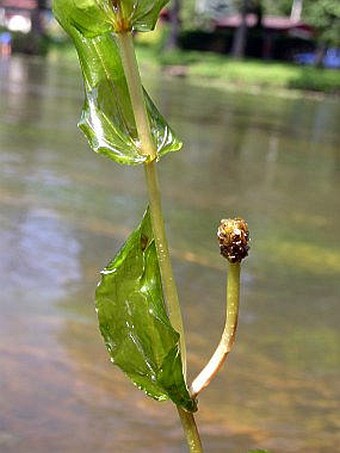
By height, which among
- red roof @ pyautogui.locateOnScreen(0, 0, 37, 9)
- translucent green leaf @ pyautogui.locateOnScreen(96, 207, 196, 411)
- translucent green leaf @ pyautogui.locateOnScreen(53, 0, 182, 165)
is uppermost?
translucent green leaf @ pyautogui.locateOnScreen(53, 0, 182, 165)

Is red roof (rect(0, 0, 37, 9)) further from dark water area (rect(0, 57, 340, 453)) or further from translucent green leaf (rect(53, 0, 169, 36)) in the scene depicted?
translucent green leaf (rect(53, 0, 169, 36))

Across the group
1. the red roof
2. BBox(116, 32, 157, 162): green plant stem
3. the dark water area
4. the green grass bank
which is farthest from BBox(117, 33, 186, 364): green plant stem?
the red roof

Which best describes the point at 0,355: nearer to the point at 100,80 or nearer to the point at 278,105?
the point at 100,80

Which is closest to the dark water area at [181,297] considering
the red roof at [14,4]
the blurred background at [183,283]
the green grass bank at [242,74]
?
the blurred background at [183,283]

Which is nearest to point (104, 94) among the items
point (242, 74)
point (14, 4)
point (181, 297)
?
point (181, 297)

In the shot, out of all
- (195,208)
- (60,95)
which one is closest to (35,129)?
(195,208)

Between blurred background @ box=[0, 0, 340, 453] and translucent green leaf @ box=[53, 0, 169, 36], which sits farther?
blurred background @ box=[0, 0, 340, 453]
